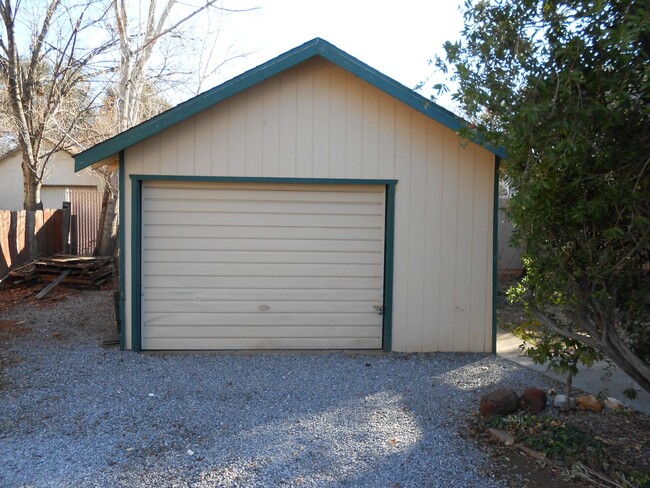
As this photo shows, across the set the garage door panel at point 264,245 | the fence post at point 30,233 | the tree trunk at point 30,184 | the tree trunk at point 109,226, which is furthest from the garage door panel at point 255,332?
the tree trunk at point 109,226

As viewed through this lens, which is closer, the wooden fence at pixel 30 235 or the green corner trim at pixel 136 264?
the green corner trim at pixel 136 264

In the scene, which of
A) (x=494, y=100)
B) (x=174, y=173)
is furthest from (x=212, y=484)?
(x=174, y=173)

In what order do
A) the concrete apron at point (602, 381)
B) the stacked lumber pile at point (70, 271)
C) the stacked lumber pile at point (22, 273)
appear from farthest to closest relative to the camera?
1. the stacked lumber pile at point (70, 271)
2. the stacked lumber pile at point (22, 273)
3. the concrete apron at point (602, 381)

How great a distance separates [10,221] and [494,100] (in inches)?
475

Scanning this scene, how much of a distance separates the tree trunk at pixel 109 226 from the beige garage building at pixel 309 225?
876 cm

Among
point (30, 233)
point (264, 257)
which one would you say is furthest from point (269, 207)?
point (30, 233)

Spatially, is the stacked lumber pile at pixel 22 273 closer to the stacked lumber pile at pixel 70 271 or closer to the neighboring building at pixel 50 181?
the stacked lumber pile at pixel 70 271

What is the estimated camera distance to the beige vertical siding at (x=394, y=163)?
7656mm

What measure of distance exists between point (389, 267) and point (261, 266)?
170 centimetres

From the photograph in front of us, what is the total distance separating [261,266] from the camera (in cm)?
795

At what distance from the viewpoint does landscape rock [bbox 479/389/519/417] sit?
5406 mm

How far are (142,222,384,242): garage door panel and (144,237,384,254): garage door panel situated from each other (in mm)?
42

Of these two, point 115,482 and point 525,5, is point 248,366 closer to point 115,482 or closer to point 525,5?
point 115,482

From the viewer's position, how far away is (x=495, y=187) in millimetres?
7938
